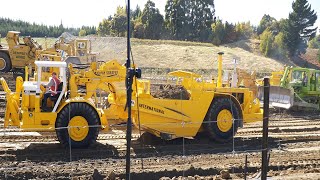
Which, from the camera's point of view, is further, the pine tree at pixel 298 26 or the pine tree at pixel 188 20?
the pine tree at pixel 188 20

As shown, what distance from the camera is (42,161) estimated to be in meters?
11.2

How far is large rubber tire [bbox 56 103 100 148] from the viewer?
1209 cm

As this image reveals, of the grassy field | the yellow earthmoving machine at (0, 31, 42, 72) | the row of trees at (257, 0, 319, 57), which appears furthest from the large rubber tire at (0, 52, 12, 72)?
the row of trees at (257, 0, 319, 57)

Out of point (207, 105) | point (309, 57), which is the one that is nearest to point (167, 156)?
point (207, 105)

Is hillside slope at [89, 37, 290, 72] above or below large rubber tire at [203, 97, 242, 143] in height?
above

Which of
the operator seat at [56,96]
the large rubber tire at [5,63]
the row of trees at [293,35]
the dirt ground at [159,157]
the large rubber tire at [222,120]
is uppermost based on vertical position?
the row of trees at [293,35]

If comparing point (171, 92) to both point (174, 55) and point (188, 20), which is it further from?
point (188, 20)

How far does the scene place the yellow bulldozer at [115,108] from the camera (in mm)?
12094

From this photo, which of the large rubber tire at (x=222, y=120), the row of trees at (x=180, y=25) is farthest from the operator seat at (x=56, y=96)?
the row of trees at (x=180, y=25)

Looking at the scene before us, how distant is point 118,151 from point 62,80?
7.74 feet

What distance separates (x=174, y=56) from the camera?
146ft

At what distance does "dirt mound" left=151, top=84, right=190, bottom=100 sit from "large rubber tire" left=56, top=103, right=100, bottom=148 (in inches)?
78.4

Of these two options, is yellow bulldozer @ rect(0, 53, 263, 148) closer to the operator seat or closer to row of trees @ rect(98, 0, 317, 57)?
the operator seat

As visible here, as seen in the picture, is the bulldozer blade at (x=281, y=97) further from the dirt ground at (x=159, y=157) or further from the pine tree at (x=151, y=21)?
the pine tree at (x=151, y=21)
